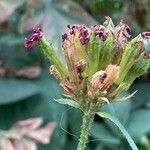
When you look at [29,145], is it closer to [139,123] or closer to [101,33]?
[139,123]

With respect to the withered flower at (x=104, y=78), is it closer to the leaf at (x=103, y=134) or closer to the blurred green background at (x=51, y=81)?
the blurred green background at (x=51, y=81)

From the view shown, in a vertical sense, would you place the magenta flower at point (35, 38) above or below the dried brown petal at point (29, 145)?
below

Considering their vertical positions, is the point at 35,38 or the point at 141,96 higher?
the point at 141,96

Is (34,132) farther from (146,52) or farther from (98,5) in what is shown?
(146,52)

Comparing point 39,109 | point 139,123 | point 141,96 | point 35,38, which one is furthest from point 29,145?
point 35,38

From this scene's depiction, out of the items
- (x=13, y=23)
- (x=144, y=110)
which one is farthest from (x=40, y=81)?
(x=144, y=110)

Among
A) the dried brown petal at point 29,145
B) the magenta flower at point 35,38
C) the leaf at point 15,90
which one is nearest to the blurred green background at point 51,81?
the leaf at point 15,90

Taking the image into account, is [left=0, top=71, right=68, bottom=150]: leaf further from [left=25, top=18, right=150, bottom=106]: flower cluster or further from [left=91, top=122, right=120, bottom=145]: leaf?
[left=25, top=18, right=150, bottom=106]: flower cluster
